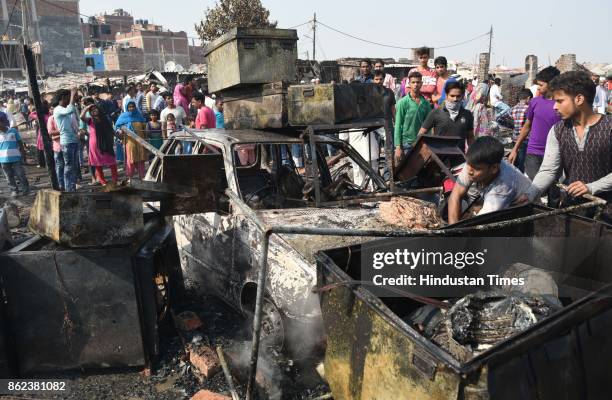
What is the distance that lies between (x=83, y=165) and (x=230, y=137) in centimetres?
959

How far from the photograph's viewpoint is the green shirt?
6867mm

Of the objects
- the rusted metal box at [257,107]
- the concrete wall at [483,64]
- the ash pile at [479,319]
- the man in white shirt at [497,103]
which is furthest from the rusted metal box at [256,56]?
the concrete wall at [483,64]

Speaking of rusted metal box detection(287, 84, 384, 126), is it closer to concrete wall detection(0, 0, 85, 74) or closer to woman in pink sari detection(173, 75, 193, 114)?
woman in pink sari detection(173, 75, 193, 114)

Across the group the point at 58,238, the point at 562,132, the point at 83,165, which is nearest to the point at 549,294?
the point at 562,132

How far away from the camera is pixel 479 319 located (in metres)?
2.42

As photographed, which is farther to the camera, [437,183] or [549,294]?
[437,183]

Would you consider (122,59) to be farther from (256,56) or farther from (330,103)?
(330,103)

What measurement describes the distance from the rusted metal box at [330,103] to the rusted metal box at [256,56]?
36.4 inches

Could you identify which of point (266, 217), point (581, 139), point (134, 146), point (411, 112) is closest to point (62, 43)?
point (134, 146)

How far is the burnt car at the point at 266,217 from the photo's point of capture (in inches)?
130

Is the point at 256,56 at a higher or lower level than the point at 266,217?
higher

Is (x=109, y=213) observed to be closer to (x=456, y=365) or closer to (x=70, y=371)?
(x=70, y=371)

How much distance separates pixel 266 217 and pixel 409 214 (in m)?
1.18

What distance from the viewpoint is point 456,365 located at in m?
1.71
